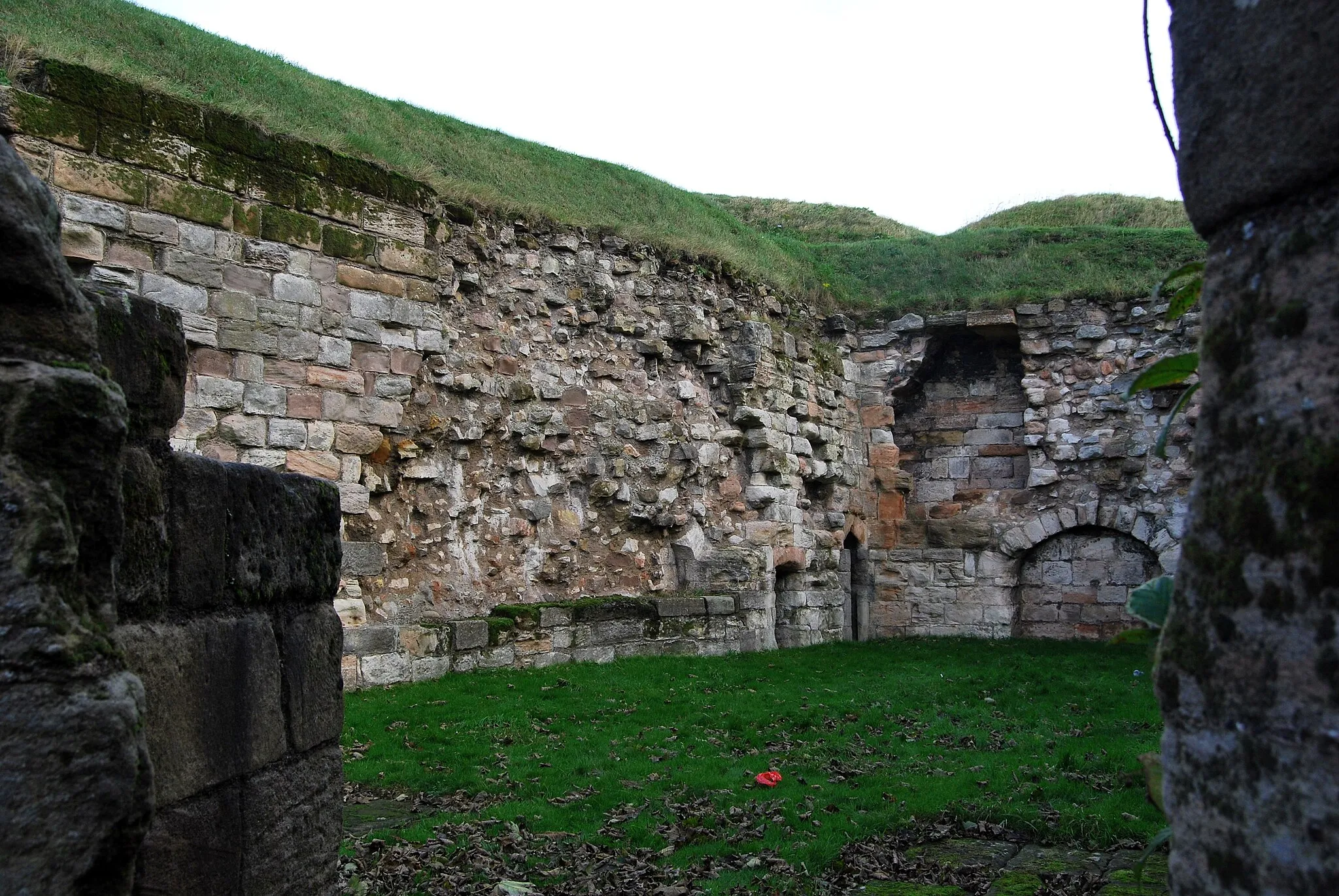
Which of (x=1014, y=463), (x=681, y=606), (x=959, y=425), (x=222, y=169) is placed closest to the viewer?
(x=222, y=169)

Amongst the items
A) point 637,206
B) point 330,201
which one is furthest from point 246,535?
point 637,206

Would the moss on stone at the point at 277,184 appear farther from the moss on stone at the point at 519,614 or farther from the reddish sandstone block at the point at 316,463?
the moss on stone at the point at 519,614

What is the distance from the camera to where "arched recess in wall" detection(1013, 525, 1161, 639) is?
15.3 meters

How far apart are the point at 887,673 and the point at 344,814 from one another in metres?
6.78

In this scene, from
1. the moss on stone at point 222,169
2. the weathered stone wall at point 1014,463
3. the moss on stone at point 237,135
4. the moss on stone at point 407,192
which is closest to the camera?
the moss on stone at point 222,169

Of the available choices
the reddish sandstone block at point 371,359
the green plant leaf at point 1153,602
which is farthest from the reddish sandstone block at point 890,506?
the green plant leaf at point 1153,602

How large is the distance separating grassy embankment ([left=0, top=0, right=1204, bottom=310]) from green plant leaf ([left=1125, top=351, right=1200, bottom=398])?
8914 mm

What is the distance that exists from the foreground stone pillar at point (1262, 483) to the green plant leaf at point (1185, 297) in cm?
45

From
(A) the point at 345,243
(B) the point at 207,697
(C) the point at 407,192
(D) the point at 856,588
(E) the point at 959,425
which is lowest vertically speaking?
(D) the point at 856,588

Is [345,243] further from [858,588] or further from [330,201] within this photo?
[858,588]

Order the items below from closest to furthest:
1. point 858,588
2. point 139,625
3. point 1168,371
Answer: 1. point 1168,371
2. point 139,625
3. point 858,588

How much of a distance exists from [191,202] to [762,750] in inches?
242

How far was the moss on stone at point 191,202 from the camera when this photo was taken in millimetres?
8828

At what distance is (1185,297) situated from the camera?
8.43 ft
